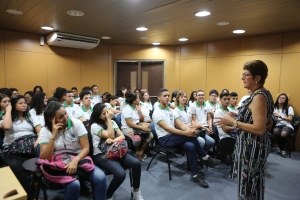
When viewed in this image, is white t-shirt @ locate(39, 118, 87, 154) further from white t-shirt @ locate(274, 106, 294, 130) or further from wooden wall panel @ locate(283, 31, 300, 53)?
wooden wall panel @ locate(283, 31, 300, 53)

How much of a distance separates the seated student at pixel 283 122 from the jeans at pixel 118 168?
342 cm

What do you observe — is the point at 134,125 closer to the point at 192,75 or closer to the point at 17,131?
the point at 17,131

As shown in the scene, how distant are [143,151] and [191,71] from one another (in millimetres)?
3347

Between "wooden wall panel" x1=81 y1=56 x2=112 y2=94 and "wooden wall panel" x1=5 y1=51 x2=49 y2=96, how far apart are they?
1.08 metres

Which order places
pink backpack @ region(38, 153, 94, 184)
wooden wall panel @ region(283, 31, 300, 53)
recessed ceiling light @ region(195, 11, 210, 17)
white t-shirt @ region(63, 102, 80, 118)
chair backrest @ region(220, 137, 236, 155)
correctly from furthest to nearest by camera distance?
wooden wall panel @ region(283, 31, 300, 53) < white t-shirt @ region(63, 102, 80, 118) < recessed ceiling light @ region(195, 11, 210, 17) < chair backrest @ region(220, 137, 236, 155) < pink backpack @ region(38, 153, 94, 184)

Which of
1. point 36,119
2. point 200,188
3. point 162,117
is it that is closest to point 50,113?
point 36,119

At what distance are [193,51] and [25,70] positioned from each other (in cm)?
454

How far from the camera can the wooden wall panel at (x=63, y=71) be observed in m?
5.63

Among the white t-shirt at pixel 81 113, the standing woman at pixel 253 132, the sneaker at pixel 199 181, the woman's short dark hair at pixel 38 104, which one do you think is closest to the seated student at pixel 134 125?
the white t-shirt at pixel 81 113

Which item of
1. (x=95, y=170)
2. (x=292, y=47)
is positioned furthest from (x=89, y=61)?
(x=292, y=47)

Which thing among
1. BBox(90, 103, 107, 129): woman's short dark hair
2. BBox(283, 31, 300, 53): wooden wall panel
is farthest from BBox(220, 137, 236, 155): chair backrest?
BBox(283, 31, 300, 53): wooden wall panel

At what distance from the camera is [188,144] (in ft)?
10.2

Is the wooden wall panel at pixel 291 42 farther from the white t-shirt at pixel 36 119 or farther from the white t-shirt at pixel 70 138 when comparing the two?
the white t-shirt at pixel 36 119

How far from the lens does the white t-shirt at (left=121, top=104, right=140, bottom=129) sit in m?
3.83
